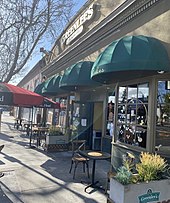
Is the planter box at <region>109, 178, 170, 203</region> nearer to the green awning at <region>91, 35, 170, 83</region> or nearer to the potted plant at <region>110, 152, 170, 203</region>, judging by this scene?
the potted plant at <region>110, 152, 170, 203</region>

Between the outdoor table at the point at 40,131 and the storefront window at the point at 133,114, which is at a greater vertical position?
the storefront window at the point at 133,114

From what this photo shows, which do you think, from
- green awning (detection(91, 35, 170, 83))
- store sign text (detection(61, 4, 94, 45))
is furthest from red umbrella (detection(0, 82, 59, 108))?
store sign text (detection(61, 4, 94, 45))

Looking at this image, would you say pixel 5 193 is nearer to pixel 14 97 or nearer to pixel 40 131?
pixel 14 97

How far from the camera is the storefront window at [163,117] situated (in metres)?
6.39

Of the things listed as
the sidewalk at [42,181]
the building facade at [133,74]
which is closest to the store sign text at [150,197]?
the sidewalk at [42,181]

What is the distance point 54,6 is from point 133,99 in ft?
42.6

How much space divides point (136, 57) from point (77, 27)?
798cm

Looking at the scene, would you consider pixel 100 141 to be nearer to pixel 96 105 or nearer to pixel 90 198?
pixel 96 105

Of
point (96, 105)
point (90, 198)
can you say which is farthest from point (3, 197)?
point (96, 105)

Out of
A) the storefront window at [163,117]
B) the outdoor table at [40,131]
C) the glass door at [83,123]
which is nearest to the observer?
the storefront window at [163,117]

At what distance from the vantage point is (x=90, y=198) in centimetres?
559

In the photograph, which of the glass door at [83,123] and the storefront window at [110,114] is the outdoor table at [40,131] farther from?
the storefront window at [110,114]

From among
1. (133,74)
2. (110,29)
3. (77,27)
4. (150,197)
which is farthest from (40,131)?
(150,197)

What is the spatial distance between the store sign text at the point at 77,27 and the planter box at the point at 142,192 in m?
8.99
